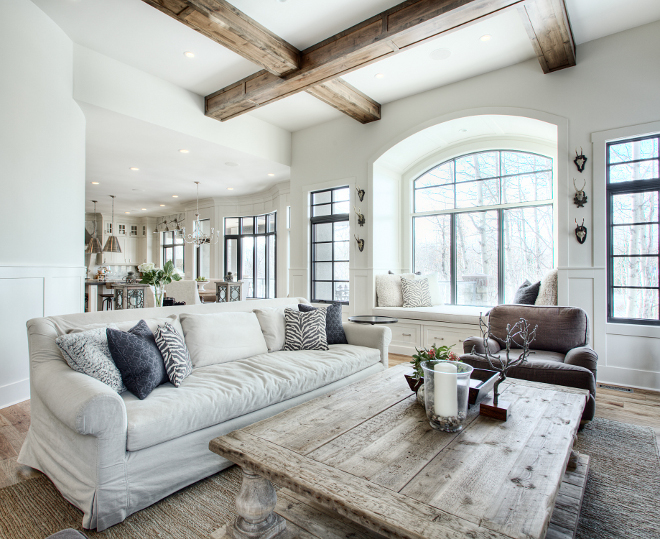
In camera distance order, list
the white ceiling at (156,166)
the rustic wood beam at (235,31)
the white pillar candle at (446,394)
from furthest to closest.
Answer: the white ceiling at (156,166) < the rustic wood beam at (235,31) < the white pillar candle at (446,394)

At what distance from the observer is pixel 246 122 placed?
545 centimetres

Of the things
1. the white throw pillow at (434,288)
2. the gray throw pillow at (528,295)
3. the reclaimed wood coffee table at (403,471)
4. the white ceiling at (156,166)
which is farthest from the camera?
the white throw pillow at (434,288)

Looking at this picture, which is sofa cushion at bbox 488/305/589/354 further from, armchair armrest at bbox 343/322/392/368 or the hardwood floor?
armchair armrest at bbox 343/322/392/368

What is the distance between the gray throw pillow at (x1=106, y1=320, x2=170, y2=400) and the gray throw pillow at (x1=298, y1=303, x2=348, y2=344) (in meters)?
1.53

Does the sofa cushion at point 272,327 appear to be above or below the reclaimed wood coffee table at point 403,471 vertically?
above

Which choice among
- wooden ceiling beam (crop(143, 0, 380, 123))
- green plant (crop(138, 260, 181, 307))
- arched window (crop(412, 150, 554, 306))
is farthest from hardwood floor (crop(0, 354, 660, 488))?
wooden ceiling beam (crop(143, 0, 380, 123))

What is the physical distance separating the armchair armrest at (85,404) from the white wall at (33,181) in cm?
191

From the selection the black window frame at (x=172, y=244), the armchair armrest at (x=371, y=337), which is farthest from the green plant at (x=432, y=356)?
the black window frame at (x=172, y=244)

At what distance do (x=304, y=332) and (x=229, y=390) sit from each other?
1.12 metres

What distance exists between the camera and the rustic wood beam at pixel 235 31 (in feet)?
9.21

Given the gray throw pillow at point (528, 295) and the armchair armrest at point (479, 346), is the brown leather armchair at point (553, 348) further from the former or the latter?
the gray throw pillow at point (528, 295)

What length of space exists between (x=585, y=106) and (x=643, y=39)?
2.18ft

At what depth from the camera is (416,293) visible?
5125mm

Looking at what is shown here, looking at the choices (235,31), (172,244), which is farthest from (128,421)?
(172,244)
